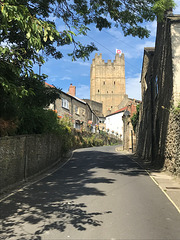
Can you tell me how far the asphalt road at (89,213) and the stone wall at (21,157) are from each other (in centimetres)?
91

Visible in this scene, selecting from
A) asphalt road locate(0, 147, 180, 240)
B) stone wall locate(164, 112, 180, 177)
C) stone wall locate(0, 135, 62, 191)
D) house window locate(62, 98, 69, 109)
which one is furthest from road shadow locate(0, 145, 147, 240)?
house window locate(62, 98, 69, 109)

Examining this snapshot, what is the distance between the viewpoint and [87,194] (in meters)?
7.73

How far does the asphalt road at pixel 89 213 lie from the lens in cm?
463

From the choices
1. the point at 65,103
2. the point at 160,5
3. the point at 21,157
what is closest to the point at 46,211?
the point at 21,157

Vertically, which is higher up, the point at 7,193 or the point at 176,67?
the point at 176,67

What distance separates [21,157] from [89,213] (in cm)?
528

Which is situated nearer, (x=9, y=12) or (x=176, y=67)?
(x=9, y=12)

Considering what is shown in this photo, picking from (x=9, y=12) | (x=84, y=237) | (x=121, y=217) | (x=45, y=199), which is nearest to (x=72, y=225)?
(x=84, y=237)

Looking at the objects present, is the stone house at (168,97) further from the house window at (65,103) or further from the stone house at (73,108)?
the house window at (65,103)

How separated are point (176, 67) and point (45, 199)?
386 inches

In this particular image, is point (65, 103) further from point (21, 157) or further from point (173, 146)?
point (21, 157)

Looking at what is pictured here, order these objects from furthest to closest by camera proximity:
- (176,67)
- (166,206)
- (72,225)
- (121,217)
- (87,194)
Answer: (176,67) < (87,194) < (166,206) < (121,217) < (72,225)

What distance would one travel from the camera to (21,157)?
10.1 metres

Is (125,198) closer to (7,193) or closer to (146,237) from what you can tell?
(146,237)
